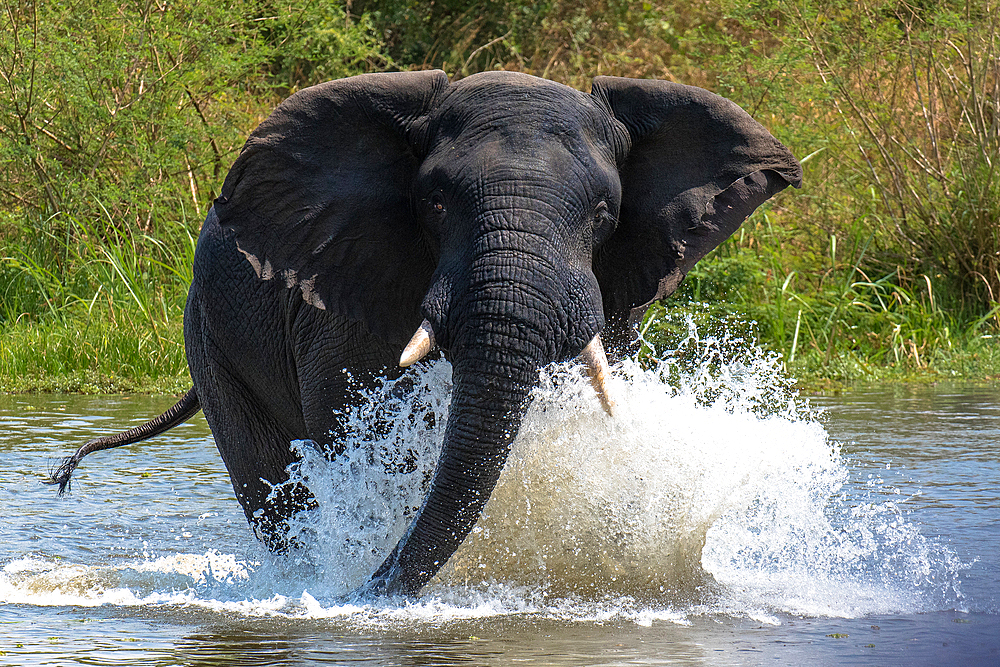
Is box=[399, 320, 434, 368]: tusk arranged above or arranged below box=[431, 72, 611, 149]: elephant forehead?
below

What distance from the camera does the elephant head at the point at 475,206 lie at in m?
4.01

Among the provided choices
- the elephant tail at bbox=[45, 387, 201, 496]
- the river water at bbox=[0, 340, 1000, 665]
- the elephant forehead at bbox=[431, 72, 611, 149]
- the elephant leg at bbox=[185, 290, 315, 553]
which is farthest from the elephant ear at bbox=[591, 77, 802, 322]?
the elephant tail at bbox=[45, 387, 201, 496]

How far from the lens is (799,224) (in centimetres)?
1349

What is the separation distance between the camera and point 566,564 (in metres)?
4.71

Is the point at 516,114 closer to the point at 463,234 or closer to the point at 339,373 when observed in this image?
the point at 463,234

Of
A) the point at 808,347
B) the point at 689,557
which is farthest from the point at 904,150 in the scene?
the point at 689,557

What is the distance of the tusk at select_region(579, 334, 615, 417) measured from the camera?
4191 mm

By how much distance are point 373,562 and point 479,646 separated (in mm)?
970

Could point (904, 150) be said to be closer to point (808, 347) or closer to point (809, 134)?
point (809, 134)

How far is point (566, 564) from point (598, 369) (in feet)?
2.57

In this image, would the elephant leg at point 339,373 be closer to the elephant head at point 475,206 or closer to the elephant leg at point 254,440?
the elephant head at point 475,206

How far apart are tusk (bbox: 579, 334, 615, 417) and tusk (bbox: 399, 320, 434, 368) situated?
45 cm

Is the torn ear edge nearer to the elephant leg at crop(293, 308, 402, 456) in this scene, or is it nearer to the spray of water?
the spray of water

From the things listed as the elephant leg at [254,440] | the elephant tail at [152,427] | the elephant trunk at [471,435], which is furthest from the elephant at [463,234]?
the elephant tail at [152,427]
